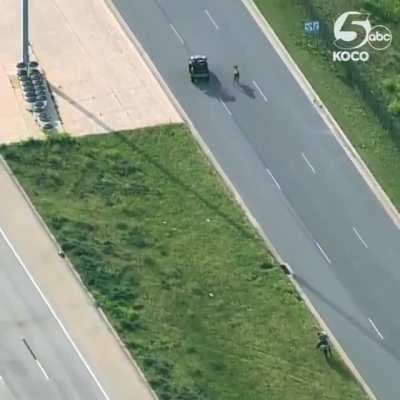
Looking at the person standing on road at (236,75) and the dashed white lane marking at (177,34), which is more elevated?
the dashed white lane marking at (177,34)

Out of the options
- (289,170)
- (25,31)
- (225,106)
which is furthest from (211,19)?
(289,170)

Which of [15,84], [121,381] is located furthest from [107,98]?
[121,381]

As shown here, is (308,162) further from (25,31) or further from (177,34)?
(25,31)

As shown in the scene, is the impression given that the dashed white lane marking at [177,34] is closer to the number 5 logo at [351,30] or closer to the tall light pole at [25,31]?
the number 5 logo at [351,30]

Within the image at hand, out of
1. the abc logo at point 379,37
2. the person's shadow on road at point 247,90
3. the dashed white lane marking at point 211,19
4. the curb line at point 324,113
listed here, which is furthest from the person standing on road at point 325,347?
the dashed white lane marking at point 211,19

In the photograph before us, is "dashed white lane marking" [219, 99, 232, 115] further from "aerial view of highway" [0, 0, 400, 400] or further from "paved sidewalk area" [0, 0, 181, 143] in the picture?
Answer: "paved sidewalk area" [0, 0, 181, 143]

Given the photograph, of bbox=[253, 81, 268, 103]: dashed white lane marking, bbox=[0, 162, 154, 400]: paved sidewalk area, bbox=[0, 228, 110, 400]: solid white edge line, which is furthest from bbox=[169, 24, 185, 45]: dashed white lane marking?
bbox=[0, 228, 110, 400]: solid white edge line
